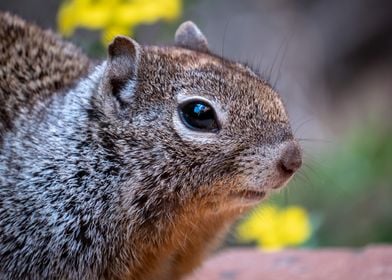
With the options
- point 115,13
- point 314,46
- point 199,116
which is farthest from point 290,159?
point 314,46

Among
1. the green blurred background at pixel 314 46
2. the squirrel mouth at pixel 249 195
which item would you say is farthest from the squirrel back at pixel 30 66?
the green blurred background at pixel 314 46

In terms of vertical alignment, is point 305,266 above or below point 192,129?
below

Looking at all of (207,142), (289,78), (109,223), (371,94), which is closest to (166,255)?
(109,223)

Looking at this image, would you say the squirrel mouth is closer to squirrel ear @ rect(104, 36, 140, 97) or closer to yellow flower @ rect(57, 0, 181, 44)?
squirrel ear @ rect(104, 36, 140, 97)

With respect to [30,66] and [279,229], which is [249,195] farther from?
[279,229]

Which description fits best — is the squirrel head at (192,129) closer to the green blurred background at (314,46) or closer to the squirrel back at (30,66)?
the squirrel back at (30,66)

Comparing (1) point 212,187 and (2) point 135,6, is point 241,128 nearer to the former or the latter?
(1) point 212,187
